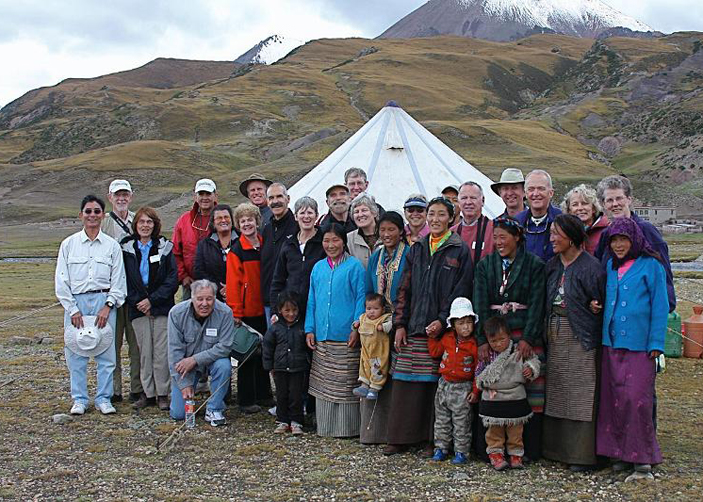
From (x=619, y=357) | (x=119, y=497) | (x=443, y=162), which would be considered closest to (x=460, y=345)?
(x=619, y=357)

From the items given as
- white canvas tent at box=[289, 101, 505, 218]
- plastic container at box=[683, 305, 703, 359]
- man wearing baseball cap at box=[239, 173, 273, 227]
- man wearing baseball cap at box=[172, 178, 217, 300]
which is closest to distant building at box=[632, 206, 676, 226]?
plastic container at box=[683, 305, 703, 359]

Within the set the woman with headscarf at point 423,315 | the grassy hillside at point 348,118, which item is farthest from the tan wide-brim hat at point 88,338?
the grassy hillside at point 348,118

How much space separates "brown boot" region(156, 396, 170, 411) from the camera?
222 inches

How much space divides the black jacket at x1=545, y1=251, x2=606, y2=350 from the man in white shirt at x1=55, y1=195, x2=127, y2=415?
3270 millimetres

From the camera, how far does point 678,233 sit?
33.7 metres

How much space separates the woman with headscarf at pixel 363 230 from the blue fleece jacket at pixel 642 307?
1592 millimetres

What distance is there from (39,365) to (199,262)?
3.02m

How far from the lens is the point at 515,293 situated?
414cm

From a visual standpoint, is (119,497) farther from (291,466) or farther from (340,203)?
(340,203)

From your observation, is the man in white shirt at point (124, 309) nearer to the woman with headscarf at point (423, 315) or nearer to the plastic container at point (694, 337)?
the woman with headscarf at point (423, 315)

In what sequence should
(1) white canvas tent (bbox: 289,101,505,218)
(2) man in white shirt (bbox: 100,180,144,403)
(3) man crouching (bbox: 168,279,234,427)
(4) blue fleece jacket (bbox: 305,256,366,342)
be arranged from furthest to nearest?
(1) white canvas tent (bbox: 289,101,505,218), (2) man in white shirt (bbox: 100,180,144,403), (3) man crouching (bbox: 168,279,234,427), (4) blue fleece jacket (bbox: 305,256,366,342)

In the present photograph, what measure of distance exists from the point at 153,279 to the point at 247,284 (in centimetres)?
77

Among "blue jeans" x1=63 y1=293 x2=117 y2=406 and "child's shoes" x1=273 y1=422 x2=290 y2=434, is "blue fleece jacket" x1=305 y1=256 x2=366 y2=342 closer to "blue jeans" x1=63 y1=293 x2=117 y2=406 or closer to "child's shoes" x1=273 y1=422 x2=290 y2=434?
"child's shoes" x1=273 y1=422 x2=290 y2=434

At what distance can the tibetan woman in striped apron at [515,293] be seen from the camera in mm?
4109
